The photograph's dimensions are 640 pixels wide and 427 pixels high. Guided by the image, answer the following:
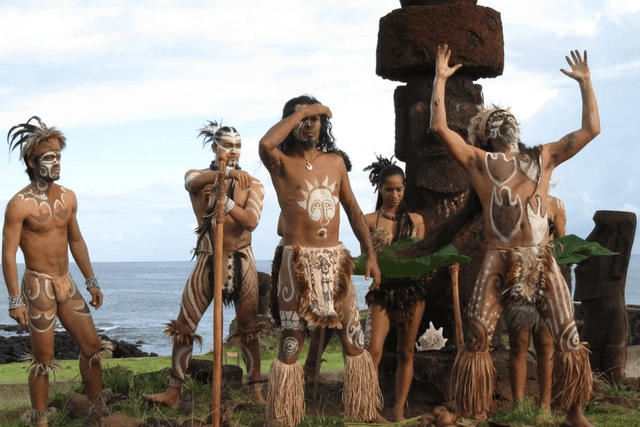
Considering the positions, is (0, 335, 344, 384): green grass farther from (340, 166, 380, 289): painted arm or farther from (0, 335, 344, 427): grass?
(340, 166, 380, 289): painted arm

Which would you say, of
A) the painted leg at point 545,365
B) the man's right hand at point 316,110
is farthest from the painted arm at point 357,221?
the painted leg at point 545,365

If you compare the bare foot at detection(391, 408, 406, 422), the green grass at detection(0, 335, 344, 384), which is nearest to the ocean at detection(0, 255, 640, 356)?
the green grass at detection(0, 335, 344, 384)

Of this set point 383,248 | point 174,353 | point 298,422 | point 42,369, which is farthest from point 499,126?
point 42,369

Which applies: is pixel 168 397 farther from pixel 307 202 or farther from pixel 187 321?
pixel 307 202

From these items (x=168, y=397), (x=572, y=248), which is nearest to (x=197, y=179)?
(x=168, y=397)

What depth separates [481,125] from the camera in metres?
6.65

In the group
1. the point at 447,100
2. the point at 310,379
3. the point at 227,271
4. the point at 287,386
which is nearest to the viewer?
the point at 287,386

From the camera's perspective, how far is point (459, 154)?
21.2ft

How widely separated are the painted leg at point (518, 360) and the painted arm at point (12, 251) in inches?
133

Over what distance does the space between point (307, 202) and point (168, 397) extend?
2013 millimetres

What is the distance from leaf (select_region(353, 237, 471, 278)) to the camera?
6.70 m

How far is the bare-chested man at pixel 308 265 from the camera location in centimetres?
603

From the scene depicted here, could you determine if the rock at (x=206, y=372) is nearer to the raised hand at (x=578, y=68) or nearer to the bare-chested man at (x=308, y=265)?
the bare-chested man at (x=308, y=265)

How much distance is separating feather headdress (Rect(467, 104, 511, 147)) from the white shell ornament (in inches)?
81.5
